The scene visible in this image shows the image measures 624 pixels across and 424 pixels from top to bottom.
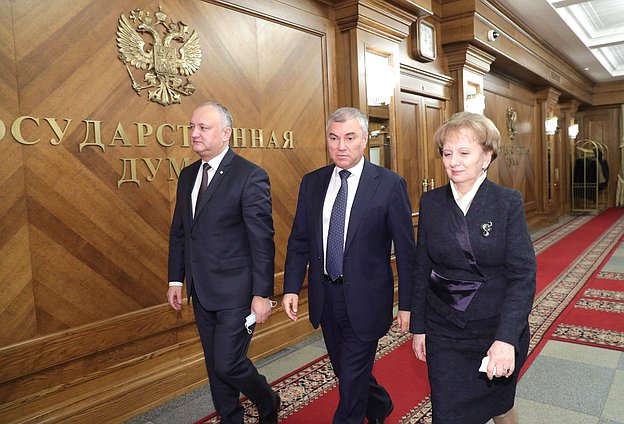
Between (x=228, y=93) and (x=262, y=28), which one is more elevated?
(x=262, y=28)

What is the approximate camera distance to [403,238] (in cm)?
228

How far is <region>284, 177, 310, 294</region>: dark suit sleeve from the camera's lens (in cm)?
249

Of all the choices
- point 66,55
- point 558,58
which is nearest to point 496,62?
point 558,58

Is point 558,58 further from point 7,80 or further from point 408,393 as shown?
point 7,80

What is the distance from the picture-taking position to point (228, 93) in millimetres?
3764

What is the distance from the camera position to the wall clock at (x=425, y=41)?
6125mm

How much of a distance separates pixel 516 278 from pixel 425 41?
5208 millimetres

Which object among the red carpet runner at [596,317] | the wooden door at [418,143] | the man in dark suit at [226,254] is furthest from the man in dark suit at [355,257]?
the wooden door at [418,143]

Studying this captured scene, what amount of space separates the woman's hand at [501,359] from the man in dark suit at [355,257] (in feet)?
1.87

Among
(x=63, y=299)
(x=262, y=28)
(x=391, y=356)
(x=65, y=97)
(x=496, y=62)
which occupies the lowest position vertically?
(x=391, y=356)

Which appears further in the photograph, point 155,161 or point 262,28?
point 262,28

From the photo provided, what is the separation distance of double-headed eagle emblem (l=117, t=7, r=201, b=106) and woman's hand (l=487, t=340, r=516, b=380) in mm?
2552

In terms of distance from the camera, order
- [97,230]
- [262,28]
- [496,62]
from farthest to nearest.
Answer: [496,62] → [262,28] → [97,230]

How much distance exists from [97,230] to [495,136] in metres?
2.28
